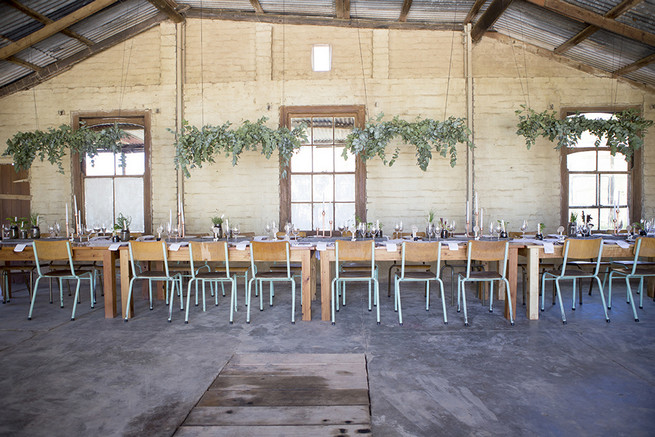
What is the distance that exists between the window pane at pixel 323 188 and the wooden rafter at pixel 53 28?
4.10 meters

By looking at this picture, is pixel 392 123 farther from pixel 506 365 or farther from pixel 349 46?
pixel 506 365

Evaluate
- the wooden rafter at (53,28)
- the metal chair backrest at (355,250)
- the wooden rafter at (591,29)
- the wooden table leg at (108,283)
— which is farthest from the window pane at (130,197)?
the wooden rafter at (591,29)

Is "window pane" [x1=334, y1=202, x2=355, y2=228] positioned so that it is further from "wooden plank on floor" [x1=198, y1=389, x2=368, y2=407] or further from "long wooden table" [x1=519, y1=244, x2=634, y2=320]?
"wooden plank on floor" [x1=198, y1=389, x2=368, y2=407]

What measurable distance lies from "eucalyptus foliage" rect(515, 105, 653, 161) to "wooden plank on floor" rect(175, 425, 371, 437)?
556 centimetres

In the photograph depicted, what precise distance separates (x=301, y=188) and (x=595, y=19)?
4.86 meters

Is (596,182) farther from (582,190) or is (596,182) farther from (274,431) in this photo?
(274,431)

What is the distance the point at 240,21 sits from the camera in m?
7.21

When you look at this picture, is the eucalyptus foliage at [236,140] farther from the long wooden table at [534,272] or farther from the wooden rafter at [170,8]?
the long wooden table at [534,272]

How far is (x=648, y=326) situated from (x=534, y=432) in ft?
9.54

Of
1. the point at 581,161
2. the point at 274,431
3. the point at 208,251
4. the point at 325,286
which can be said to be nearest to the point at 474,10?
the point at 581,161

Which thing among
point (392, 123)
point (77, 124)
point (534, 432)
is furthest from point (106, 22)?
point (534, 432)

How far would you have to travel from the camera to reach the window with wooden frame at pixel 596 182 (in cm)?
705

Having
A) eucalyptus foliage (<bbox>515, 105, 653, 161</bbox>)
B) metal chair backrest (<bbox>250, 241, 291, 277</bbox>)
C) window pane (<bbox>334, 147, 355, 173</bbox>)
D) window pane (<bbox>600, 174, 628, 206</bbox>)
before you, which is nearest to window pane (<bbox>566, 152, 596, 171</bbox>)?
window pane (<bbox>600, 174, 628, 206</bbox>)

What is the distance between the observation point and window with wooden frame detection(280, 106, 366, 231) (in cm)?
714
